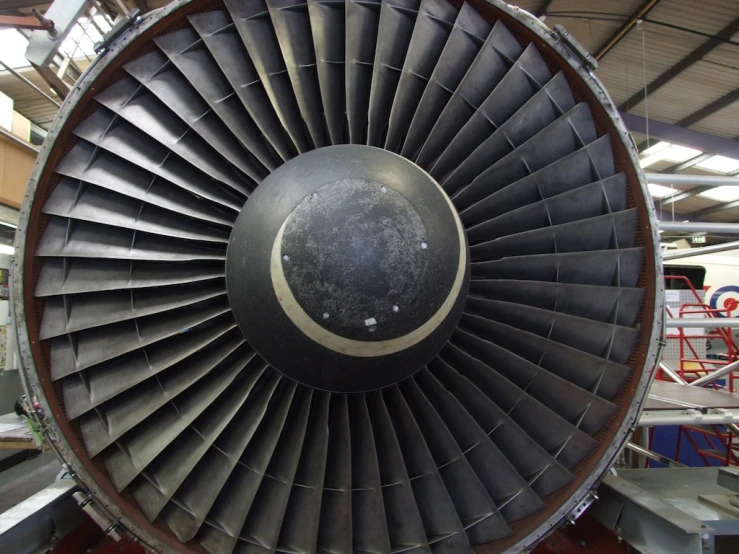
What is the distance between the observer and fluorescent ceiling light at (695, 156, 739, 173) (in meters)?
11.4

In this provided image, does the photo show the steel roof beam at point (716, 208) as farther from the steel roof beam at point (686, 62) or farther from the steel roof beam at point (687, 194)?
the steel roof beam at point (686, 62)

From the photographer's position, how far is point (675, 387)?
4.11 m

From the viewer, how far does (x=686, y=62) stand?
779 centimetres

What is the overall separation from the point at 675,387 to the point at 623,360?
2.69 m

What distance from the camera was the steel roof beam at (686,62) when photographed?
6840mm

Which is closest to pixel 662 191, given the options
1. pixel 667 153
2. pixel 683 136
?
pixel 667 153

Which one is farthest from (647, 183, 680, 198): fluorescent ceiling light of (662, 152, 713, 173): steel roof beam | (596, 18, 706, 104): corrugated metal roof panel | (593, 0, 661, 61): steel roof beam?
(593, 0, 661, 61): steel roof beam

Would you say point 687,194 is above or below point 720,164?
below

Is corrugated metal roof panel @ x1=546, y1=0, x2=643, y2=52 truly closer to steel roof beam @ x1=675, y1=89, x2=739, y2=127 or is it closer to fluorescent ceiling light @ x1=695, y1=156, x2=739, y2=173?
steel roof beam @ x1=675, y1=89, x2=739, y2=127

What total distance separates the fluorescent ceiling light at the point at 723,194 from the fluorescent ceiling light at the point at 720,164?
197 cm

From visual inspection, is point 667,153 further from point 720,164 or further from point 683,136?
point 683,136

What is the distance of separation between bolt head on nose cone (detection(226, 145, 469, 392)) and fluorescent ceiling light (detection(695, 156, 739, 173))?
12.2 meters

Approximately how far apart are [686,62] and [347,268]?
833 cm

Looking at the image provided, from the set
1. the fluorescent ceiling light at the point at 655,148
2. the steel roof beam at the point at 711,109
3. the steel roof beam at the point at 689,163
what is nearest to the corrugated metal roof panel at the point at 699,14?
the steel roof beam at the point at 711,109
